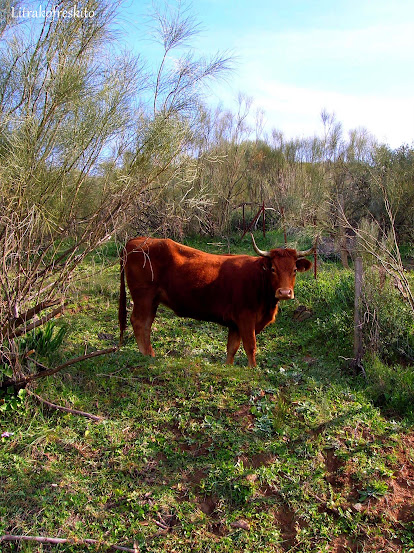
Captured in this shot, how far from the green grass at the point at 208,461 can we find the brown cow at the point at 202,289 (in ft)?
2.36

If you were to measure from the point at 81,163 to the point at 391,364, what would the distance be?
4457 millimetres

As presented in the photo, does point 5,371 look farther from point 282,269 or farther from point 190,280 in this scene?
point 282,269

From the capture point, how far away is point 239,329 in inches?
223

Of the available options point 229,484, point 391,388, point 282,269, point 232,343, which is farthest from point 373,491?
point 232,343

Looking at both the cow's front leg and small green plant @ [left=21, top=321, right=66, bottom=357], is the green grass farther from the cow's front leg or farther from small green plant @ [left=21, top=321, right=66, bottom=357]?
the cow's front leg

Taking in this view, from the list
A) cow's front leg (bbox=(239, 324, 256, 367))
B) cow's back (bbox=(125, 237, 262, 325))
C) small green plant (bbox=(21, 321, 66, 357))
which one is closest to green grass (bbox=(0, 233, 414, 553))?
small green plant (bbox=(21, 321, 66, 357))

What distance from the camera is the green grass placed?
3.07 m

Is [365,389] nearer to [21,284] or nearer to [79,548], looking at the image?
[79,548]

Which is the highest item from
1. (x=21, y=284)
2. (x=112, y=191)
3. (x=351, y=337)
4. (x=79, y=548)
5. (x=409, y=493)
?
(x=112, y=191)

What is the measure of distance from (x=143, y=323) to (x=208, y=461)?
2.46 metres

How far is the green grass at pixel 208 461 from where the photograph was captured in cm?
307

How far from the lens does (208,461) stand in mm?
3631

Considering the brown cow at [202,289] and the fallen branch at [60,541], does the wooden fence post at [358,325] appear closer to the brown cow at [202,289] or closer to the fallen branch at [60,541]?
the brown cow at [202,289]

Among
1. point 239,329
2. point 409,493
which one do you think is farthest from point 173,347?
point 409,493
